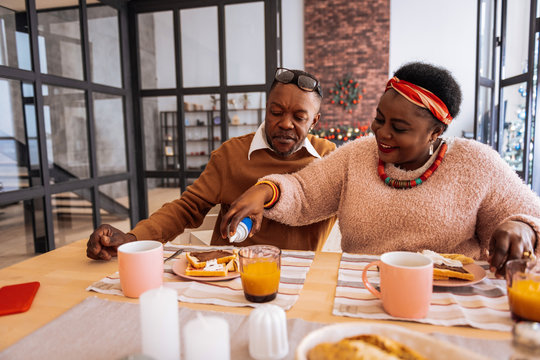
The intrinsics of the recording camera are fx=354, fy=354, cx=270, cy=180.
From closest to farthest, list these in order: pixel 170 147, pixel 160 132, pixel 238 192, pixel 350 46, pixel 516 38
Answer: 1. pixel 238 192
2. pixel 516 38
3. pixel 170 147
4. pixel 160 132
5. pixel 350 46

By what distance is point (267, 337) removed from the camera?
508mm

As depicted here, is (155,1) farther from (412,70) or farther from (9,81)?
(412,70)

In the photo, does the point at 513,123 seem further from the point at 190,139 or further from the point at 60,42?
the point at 60,42

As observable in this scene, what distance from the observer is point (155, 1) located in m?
2.65

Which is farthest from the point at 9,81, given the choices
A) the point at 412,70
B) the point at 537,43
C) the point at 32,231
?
the point at 537,43

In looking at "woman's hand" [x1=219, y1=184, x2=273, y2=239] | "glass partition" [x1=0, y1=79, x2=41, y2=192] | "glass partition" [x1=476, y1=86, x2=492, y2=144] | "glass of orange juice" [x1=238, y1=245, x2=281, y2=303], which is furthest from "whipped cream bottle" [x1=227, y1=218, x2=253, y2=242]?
"glass partition" [x1=476, y1=86, x2=492, y2=144]

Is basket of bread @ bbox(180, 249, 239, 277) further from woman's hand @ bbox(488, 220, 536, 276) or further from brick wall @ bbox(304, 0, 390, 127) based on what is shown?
brick wall @ bbox(304, 0, 390, 127)

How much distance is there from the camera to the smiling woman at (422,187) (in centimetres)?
97

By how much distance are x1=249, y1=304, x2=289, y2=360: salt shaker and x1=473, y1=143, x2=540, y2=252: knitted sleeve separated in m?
0.75

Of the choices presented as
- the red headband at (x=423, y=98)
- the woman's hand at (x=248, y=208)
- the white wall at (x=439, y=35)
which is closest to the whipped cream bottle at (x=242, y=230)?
the woman's hand at (x=248, y=208)

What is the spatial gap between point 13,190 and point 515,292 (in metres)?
2.32

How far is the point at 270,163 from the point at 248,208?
18.1 inches

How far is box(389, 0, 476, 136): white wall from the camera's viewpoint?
7.32 meters

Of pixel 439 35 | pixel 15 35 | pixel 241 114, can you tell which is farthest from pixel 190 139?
pixel 439 35
